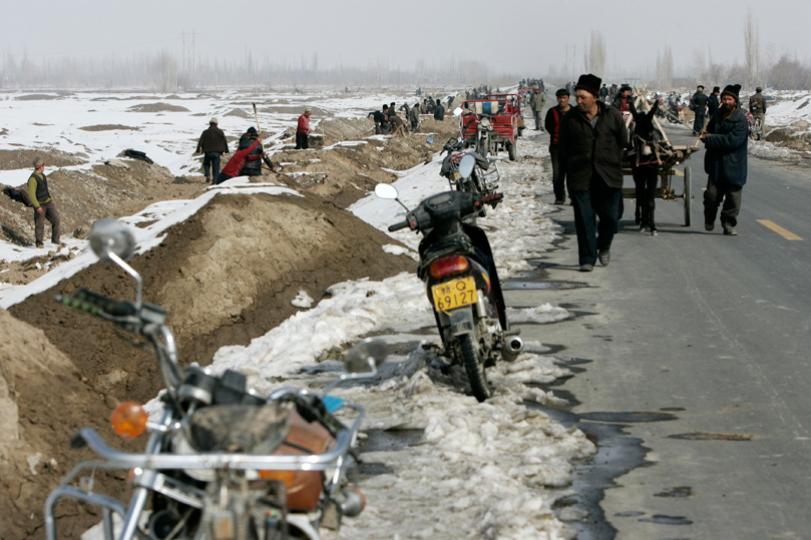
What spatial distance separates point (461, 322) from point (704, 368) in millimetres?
2194

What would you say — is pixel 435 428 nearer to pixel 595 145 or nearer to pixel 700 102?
pixel 595 145

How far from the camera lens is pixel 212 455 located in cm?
343

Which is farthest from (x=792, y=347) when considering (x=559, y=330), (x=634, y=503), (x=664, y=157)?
(x=664, y=157)

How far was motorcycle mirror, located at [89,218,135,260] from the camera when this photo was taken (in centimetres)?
391

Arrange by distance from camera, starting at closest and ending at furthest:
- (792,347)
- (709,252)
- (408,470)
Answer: (408,470) → (792,347) → (709,252)

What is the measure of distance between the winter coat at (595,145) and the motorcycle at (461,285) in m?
4.86

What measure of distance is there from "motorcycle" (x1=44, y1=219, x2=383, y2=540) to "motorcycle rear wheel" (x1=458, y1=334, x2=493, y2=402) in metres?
3.71

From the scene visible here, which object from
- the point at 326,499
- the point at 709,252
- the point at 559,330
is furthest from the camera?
the point at 709,252

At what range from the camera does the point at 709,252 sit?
15.0 m

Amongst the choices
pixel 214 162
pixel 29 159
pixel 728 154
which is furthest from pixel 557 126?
pixel 29 159

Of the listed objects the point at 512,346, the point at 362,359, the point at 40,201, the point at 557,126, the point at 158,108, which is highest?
the point at 158,108

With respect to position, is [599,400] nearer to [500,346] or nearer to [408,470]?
[500,346]

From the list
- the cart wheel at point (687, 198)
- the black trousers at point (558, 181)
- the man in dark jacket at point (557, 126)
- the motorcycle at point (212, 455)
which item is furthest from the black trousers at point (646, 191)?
the motorcycle at point (212, 455)

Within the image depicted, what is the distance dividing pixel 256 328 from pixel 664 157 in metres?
7.31
